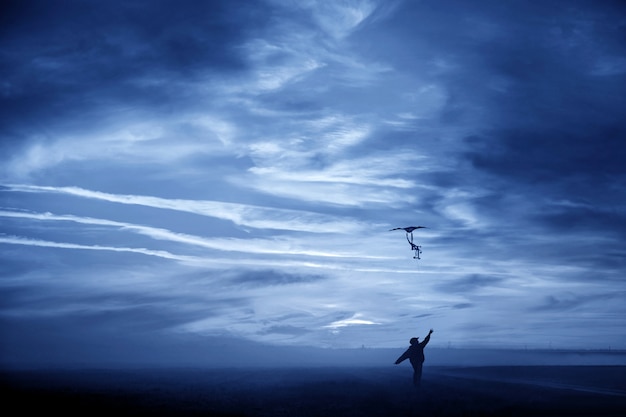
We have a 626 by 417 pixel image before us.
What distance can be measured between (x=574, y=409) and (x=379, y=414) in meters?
13.5

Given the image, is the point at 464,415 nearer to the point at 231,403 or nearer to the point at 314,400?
the point at 314,400

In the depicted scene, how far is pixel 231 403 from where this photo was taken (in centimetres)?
4169

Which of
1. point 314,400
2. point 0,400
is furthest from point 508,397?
point 0,400

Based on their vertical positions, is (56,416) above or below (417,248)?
below

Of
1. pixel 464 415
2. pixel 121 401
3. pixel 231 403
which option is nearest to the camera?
pixel 464 415

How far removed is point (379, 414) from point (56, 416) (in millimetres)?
22694

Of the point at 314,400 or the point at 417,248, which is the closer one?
the point at 314,400

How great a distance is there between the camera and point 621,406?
3525cm

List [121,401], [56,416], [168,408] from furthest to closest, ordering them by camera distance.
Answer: [121,401] < [168,408] < [56,416]

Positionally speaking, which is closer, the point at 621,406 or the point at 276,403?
the point at 621,406

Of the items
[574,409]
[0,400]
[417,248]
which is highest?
[417,248]

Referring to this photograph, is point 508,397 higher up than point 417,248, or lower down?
lower down

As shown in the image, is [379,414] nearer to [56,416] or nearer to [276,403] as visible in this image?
[276,403]

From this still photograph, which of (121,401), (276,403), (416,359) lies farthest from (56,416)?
(416,359)
